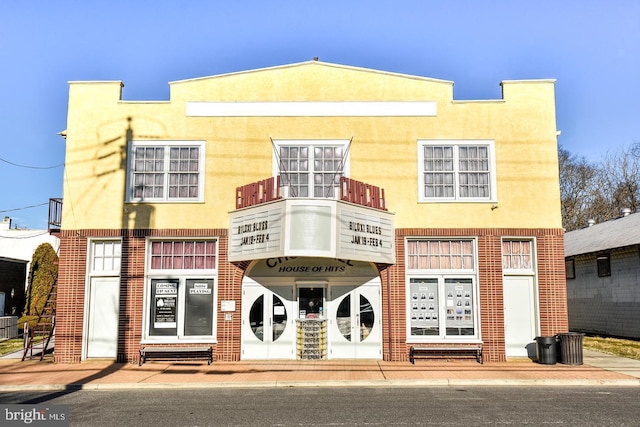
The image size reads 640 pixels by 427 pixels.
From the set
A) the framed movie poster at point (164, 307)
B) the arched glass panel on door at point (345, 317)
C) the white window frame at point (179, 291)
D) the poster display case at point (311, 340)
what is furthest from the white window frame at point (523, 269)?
the framed movie poster at point (164, 307)

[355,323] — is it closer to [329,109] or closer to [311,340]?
[311,340]

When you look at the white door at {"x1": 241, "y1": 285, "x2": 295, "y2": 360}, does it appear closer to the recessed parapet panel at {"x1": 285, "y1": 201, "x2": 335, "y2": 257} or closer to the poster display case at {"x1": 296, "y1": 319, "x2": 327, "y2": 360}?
the poster display case at {"x1": 296, "y1": 319, "x2": 327, "y2": 360}

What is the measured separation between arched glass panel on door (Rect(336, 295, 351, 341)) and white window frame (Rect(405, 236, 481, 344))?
63.8 inches

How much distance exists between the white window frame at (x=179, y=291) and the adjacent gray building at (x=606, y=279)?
52.2ft

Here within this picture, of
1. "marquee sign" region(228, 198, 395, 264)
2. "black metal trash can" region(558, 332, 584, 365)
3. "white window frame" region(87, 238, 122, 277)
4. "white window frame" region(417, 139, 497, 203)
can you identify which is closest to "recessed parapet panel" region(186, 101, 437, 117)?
"white window frame" region(417, 139, 497, 203)

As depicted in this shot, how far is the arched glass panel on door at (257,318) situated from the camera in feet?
51.7

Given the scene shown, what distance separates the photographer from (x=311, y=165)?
1605 cm

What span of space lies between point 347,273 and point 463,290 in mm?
3312

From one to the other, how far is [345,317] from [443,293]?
2844 mm

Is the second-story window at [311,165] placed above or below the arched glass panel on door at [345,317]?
above

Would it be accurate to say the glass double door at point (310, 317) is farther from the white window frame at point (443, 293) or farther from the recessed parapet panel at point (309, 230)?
the recessed parapet panel at point (309, 230)

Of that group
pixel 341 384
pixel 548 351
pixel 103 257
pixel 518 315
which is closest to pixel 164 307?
pixel 103 257

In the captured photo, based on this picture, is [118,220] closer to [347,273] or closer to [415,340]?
[347,273]

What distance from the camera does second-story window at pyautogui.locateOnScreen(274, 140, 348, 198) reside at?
1593cm
